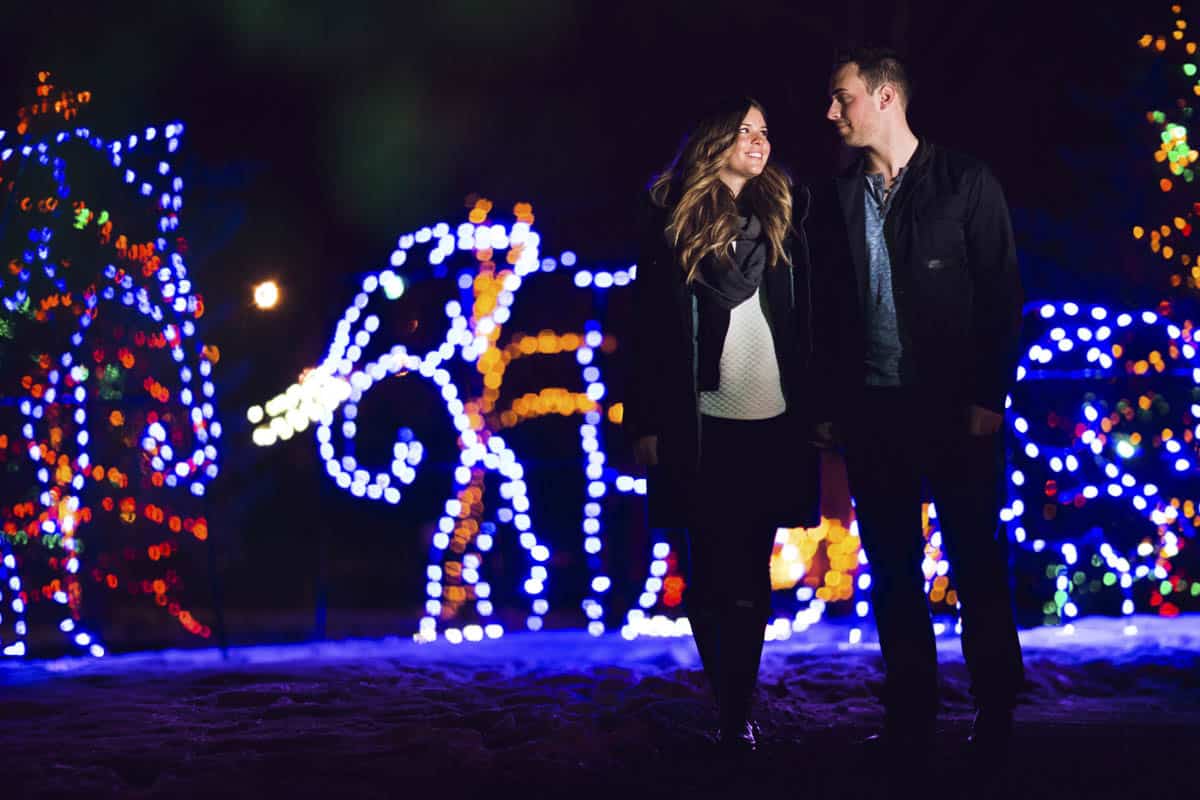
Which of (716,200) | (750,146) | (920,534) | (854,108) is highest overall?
(854,108)

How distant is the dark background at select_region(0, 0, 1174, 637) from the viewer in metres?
7.56

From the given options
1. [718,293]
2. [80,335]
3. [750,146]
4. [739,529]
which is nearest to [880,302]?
[718,293]

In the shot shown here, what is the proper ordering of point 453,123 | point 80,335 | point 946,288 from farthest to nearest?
point 453,123
point 80,335
point 946,288

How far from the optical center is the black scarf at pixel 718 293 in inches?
132

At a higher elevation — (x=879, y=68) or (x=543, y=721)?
(x=879, y=68)

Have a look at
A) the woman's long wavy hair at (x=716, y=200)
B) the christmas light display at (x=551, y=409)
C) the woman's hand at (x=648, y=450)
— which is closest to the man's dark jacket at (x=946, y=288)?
the woman's long wavy hair at (x=716, y=200)

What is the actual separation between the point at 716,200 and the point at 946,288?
661 mm

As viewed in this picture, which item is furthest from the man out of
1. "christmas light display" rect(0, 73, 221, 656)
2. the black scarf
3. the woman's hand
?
"christmas light display" rect(0, 73, 221, 656)

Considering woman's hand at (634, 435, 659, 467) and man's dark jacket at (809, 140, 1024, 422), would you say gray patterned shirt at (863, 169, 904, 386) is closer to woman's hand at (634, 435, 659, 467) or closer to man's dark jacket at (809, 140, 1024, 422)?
man's dark jacket at (809, 140, 1024, 422)

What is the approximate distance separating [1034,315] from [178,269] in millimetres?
3655

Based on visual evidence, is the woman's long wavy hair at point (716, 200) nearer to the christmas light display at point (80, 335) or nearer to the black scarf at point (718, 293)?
the black scarf at point (718, 293)

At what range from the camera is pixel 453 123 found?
10523 mm

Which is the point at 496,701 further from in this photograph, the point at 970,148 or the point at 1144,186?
the point at 970,148

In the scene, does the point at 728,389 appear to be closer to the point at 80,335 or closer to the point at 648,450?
the point at 648,450
